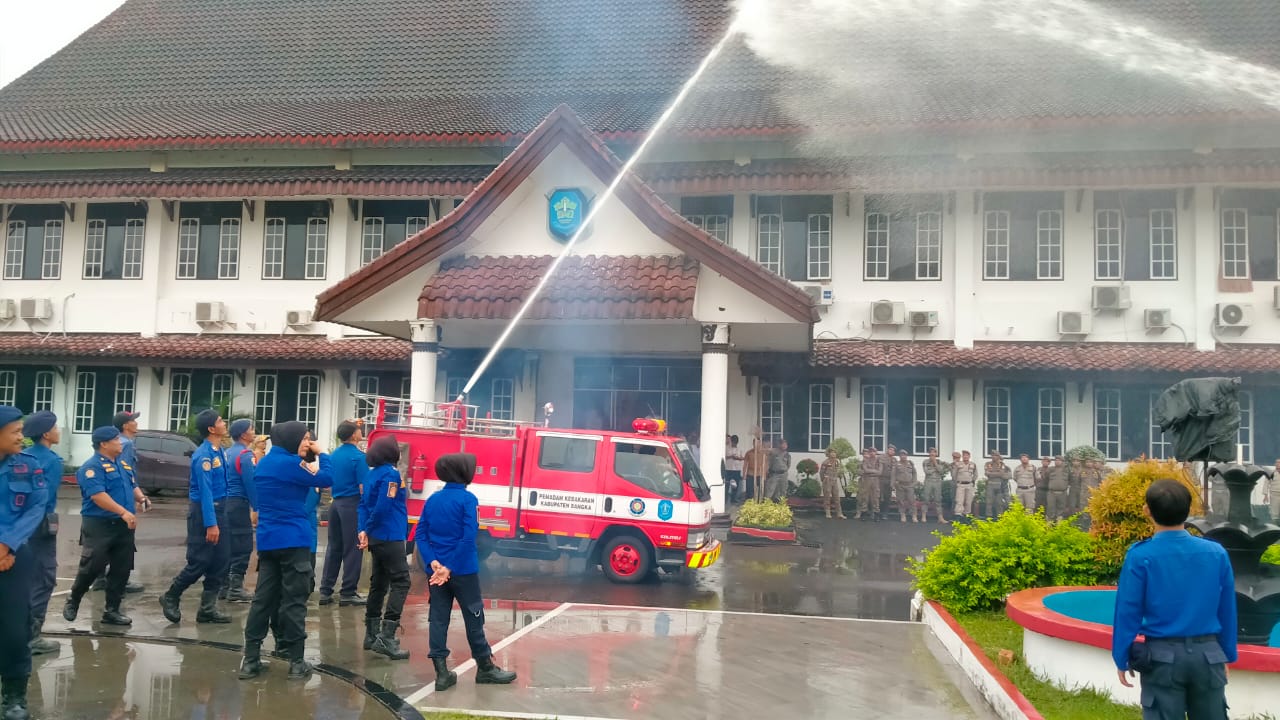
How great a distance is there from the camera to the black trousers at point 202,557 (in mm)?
8898

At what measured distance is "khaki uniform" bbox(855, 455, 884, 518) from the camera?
1909 cm

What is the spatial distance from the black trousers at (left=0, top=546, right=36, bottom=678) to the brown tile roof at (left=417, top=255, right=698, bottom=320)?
9.78 metres

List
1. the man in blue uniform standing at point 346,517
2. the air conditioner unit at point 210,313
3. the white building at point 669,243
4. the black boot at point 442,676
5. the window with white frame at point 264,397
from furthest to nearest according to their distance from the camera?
the window with white frame at point 264,397, the air conditioner unit at point 210,313, the white building at point 669,243, the man in blue uniform standing at point 346,517, the black boot at point 442,676

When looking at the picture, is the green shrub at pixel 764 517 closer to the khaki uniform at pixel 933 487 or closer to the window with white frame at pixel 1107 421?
the khaki uniform at pixel 933 487

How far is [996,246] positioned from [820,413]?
532cm

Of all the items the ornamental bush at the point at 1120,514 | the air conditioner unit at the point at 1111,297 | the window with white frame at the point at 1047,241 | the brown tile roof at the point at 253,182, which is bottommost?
the ornamental bush at the point at 1120,514

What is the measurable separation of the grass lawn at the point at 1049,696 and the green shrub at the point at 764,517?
24.2ft

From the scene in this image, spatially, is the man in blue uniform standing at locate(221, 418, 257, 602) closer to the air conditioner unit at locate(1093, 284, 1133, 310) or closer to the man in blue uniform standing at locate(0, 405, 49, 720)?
the man in blue uniform standing at locate(0, 405, 49, 720)

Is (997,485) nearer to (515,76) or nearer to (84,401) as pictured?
(515,76)

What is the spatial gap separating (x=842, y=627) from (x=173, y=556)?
30.2 feet

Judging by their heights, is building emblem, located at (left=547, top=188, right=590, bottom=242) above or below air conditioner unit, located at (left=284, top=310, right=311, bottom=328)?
above

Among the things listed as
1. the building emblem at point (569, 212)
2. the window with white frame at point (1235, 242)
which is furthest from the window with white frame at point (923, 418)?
the building emblem at point (569, 212)

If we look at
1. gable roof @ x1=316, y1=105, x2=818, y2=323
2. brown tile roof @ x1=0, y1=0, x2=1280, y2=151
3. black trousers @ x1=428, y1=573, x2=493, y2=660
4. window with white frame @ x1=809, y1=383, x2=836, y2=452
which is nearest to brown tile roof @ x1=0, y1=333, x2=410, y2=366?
brown tile roof @ x1=0, y1=0, x2=1280, y2=151

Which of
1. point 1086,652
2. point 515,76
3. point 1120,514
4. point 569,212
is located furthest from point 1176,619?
point 515,76
